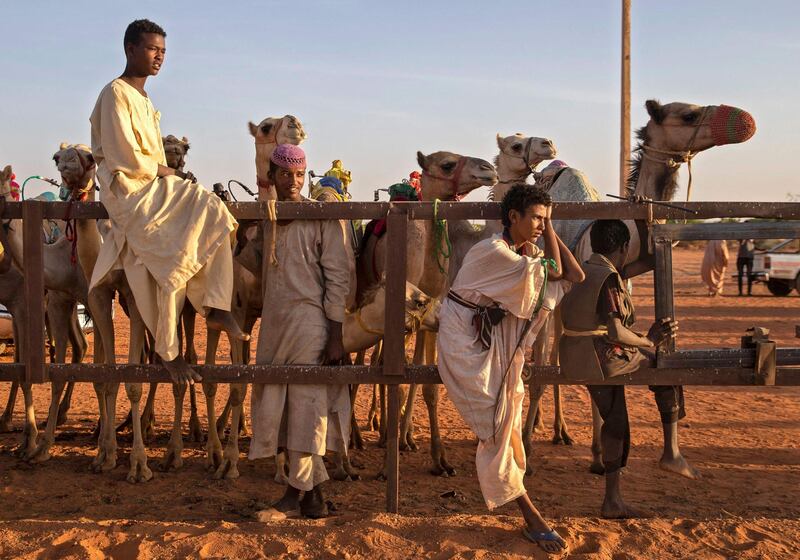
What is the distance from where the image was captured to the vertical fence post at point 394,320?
5.23 metres

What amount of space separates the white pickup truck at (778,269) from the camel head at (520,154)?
17.6 m

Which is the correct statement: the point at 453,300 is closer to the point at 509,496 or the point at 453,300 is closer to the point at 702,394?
the point at 509,496

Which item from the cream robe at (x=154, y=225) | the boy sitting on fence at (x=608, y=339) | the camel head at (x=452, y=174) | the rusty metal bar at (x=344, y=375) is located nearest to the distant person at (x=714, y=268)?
the camel head at (x=452, y=174)

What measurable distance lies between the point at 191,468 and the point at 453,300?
3271 millimetres

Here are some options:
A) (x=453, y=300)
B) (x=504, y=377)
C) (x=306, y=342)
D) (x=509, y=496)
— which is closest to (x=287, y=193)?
(x=306, y=342)

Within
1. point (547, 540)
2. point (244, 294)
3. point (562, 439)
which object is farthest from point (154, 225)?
point (562, 439)

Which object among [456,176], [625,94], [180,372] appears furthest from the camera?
[625,94]

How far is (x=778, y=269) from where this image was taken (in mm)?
24188

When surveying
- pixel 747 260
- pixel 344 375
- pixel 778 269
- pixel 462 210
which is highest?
pixel 462 210

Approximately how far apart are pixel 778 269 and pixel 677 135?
61.4 feet

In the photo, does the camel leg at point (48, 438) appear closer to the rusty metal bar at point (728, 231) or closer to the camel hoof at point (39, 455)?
the camel hoof at point (39, 455)

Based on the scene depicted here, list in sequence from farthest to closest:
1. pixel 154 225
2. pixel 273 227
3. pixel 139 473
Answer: pixel 139 473 < pixel 273 227 < pixel 154 225

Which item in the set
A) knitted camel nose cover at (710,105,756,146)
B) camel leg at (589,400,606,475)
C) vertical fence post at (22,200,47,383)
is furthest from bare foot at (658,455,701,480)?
vertical fence post at (22,200,47,383)

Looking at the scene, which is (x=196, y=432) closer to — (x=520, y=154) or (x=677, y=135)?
(x=520, y=154)
